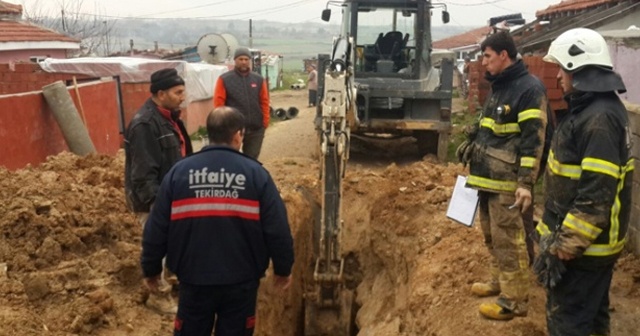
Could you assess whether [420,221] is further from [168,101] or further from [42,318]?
[42,318]

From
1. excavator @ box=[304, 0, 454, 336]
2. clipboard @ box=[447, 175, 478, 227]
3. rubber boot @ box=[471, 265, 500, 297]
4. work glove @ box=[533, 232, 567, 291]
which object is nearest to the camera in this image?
work glove @ box=[533, 232, 567, 291]

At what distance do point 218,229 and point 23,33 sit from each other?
2052 centimetres

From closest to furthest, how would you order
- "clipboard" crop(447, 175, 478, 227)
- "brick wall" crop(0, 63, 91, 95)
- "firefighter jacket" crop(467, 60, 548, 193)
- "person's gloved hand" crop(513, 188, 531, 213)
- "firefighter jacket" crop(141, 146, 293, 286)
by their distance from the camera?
"firefighter jacket" crop(141, 146, 293, 286)
"person's gloved hand" crop(513, 188, 531, 213)
"firefighter jacket" crop(467, 60, 548, 193)
"clipboard" crop(447, 175, 478, 227)
"brick wall" crop(0, 63, 91, 95)

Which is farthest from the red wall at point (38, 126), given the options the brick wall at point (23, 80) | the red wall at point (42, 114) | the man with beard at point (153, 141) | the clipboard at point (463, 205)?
the clipboard at point (463, 205)

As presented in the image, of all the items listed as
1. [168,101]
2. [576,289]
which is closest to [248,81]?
[168,101]

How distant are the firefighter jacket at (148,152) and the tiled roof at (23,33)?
58.3 feet

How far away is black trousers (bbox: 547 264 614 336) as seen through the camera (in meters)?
3.79

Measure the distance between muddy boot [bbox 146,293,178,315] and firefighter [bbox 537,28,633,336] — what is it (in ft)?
9.54

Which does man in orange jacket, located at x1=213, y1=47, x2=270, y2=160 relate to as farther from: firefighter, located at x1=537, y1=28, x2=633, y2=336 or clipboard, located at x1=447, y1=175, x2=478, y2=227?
firefighter, located at x1=537, y1=28, x2=633, y2=336

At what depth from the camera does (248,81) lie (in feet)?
27.5

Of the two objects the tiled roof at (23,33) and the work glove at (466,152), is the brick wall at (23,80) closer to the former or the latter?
the tiled roof at (23,33)

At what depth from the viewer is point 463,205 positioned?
538cm

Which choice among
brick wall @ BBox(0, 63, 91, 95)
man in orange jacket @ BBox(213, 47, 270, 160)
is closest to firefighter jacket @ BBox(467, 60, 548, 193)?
man in orange jacket @ BBox(213, 47, 270, 160)

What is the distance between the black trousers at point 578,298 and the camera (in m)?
3.79
